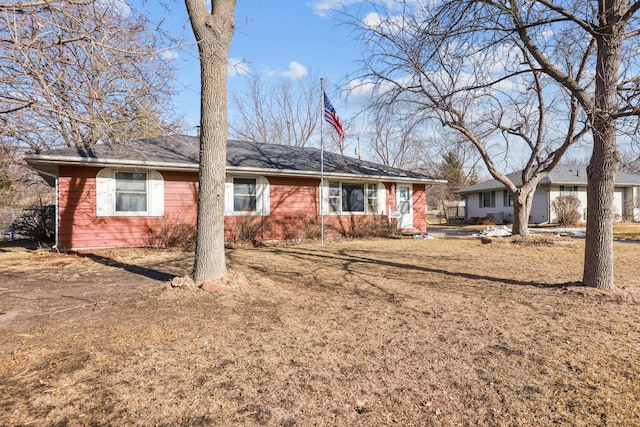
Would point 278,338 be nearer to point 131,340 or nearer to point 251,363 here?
point 251,363

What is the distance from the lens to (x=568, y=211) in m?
21.5

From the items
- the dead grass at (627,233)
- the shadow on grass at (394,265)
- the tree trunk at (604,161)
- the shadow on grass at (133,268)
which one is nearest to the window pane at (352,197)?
the shadow on grass at (394,265)

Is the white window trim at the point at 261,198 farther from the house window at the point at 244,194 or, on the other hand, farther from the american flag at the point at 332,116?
the american flag at the point at 332,116

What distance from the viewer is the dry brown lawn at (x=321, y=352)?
2.21 metres

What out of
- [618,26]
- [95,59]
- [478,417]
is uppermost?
[618,26]

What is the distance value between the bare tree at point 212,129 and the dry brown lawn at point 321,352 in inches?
21.2

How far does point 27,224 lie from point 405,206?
15.8 meters

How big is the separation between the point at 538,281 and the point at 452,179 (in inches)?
1459

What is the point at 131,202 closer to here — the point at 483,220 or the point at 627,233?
the point at 627,233

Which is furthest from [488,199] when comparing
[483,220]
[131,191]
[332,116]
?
[131,191]

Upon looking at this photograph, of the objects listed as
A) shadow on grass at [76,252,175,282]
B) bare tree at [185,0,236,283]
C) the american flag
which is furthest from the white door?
bare tree at [185,0,236,283]

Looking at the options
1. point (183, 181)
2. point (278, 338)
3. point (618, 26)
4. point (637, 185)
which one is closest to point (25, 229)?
point (183, 181)

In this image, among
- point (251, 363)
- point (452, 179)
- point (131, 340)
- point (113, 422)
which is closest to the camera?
point (113, 422)

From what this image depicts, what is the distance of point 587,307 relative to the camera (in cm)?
441
